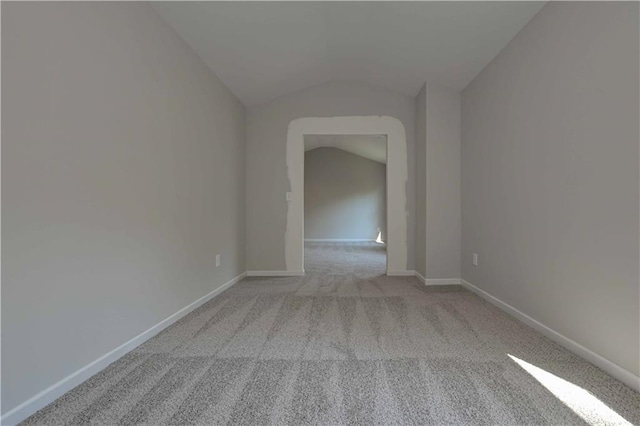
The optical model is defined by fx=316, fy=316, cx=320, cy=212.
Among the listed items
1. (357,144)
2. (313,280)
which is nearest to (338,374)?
(313,280)

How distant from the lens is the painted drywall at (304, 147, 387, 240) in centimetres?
920

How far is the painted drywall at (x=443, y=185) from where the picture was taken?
11.2 ft

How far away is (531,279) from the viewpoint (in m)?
2.15

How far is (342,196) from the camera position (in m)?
9.26

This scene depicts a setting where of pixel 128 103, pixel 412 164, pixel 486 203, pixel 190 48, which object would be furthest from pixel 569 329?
pixel 190 48

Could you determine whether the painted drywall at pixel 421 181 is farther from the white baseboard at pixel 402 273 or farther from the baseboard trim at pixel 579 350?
the baseboard trim at pixel 579 350

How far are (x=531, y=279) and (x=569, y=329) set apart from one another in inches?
16.8

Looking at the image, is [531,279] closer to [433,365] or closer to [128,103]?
[433,365]

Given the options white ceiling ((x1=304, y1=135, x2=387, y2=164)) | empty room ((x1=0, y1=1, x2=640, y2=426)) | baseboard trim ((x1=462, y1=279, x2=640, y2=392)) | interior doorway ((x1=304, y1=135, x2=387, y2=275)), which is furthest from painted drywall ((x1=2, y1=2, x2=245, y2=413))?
interior doorway ((x1=304, y1=135, x2=387, y2=275))

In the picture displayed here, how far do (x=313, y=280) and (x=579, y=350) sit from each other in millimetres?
2441

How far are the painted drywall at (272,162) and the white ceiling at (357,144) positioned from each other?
2.69 meters

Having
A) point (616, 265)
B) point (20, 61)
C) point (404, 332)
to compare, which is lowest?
point (404, 332)

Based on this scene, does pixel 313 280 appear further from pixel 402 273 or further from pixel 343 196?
pixel 343 196

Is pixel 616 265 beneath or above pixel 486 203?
beneath
